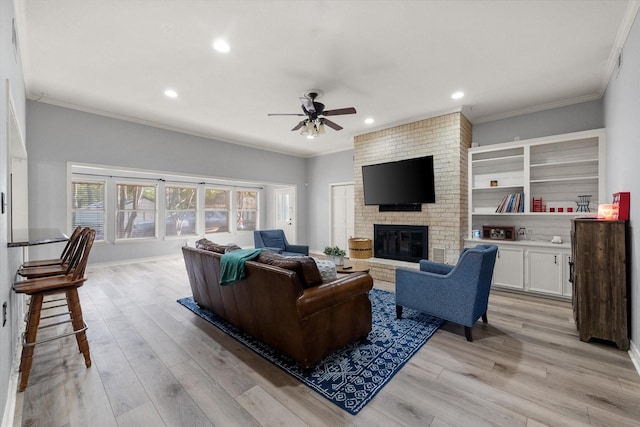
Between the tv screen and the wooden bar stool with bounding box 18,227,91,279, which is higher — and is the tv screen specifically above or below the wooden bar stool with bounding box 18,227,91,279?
above

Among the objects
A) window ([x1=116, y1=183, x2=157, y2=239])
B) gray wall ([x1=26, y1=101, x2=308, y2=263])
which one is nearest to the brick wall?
gray wall ([x1=26, y1=101, x2=308, y2=263])

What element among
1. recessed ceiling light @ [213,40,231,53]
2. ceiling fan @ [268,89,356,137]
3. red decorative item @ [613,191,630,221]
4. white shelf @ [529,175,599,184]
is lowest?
red decorative item @ [613,191,630,221]

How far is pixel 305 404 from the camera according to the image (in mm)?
1828

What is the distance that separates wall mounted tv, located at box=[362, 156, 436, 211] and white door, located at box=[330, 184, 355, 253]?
4.87 ft

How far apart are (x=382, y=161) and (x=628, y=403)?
171 inches

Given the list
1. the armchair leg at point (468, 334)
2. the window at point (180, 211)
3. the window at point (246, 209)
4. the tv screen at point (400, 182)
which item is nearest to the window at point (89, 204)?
the window at point (180, 211)

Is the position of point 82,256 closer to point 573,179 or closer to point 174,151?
point 174,151

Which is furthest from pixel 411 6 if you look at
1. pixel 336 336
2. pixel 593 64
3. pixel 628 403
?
pixel 628 403

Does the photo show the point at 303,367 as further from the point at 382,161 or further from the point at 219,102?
the point at 382,161

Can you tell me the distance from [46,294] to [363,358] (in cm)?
247

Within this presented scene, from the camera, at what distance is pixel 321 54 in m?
2.93

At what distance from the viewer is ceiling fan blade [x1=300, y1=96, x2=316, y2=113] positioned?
11.1ft

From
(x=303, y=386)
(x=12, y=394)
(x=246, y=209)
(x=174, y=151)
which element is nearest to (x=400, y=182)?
(x=303, y=386)

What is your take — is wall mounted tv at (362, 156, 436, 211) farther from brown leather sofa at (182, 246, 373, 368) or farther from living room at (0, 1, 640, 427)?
brown leather sofa at (182, 246, 373, 368)
